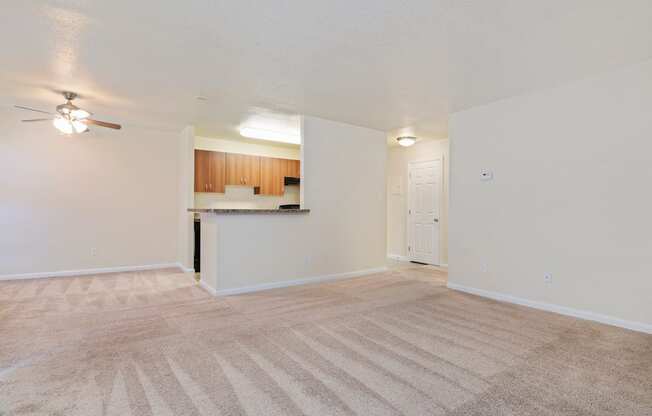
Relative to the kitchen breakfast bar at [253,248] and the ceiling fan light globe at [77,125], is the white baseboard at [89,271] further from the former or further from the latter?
the ceiling fan light globe at [77,125]

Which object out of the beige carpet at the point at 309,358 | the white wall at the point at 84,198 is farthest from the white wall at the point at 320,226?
the white wall at the point at 84,198

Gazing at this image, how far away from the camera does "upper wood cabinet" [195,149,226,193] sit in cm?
603

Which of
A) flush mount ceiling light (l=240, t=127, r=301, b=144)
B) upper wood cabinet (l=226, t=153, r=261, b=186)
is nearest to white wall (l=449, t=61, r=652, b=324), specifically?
flush mount ceiling light (l=240, t=127, r=301, b=144)

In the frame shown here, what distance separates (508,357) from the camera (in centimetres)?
248

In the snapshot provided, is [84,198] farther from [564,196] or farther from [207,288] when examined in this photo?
[564,196]

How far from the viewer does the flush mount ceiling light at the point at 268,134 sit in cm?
577

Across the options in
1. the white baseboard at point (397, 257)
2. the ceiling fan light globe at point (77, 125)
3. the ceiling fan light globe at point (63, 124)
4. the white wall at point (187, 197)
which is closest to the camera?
the ceiling fan light globe at point (63, 124)

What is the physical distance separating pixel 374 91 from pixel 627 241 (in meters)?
3.03

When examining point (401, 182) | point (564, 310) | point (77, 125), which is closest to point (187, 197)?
point (77, 125)

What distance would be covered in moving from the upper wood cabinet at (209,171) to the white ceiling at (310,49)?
5.91 ft

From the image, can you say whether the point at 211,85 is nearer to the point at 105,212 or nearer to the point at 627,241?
the point at 105,212

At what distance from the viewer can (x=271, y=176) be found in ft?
23.1

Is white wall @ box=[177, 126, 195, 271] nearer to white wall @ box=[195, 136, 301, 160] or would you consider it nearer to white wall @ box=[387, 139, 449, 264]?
white wall @ box=[195, 136, 301, 160]

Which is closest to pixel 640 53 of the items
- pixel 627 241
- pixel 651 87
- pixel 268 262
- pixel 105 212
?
pixel 651 87
